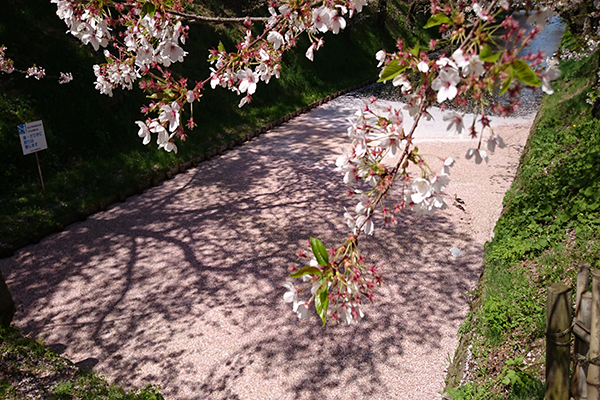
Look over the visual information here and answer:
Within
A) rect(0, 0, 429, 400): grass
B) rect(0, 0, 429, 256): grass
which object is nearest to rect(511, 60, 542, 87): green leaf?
rect(0, 0, 429, 400): grass

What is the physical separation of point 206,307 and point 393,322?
2039mm

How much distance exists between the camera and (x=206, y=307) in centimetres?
502

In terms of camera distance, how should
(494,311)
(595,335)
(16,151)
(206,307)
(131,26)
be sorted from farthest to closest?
1. (16,151)
2. (206,307)
3. (494,311)
4. (131,26)
5. (595,335)

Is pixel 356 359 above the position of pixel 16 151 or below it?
below

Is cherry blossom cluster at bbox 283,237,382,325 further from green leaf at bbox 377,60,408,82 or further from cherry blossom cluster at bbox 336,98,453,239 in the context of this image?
green leaf at bbox 377,60,408,82

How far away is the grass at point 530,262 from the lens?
11.5ft

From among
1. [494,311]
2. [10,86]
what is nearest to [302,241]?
[494,311]

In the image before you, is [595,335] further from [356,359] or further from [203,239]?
[203,239]

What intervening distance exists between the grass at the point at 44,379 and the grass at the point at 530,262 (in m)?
2.68

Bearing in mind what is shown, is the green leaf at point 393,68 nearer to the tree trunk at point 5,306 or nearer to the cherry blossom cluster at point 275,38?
the cherry blossom cluster at point 275,38

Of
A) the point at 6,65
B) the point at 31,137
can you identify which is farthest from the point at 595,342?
the point at 6,65

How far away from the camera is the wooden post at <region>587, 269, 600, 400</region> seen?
8.00ft

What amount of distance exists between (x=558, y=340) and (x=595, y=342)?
0.86ft

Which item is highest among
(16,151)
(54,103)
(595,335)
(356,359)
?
(54,103)
